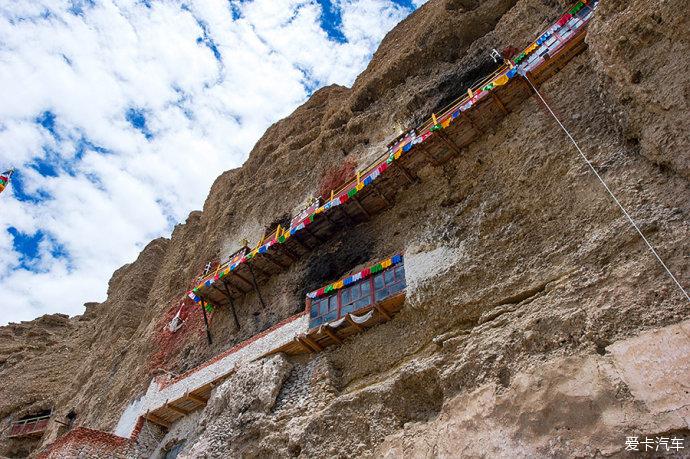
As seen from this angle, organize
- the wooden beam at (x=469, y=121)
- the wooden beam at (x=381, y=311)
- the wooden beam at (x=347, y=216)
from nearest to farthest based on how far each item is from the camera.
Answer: the wooden beam at (x=381, y=311) → the wooden beam at (x=469, y=121) → the wooden beam at (x=347, y=216)

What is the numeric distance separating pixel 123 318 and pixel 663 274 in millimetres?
29060

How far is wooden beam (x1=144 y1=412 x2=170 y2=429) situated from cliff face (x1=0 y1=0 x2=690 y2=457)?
140cm

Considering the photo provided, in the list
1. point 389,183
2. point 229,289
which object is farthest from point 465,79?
point 229,289

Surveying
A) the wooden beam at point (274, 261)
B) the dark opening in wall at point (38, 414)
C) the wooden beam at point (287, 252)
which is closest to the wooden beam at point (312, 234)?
the wooden beam at point (287, 252)

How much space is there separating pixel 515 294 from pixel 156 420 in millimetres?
13740

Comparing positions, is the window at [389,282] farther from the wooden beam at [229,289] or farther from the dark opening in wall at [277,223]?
the dark opening in wall at [277,223]

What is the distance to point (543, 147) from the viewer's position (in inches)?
467

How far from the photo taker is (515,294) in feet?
32.0

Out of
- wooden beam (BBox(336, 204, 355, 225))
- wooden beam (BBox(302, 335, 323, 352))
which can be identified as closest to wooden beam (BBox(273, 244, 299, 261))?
wooden beam (BBox(336, 204, 355, 225))

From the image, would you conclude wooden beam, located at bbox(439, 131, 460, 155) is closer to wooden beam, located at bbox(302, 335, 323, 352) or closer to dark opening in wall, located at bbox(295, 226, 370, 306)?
dark opening in wall, located at bbox(295, 226, 370, 306)

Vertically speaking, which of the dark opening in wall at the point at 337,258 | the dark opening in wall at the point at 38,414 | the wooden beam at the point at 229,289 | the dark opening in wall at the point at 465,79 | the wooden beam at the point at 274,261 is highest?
the dark opening in wall at the point at 465,79

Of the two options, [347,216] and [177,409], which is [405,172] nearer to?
[347,216]

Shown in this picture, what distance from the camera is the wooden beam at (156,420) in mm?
16641

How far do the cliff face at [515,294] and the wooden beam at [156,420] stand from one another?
1403 mm
